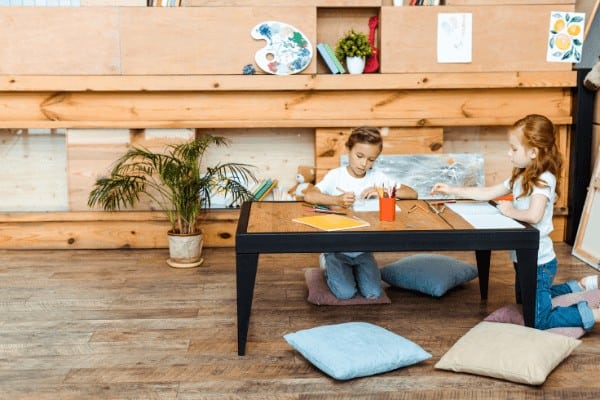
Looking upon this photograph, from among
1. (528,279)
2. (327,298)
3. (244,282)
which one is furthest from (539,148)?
(244,282)

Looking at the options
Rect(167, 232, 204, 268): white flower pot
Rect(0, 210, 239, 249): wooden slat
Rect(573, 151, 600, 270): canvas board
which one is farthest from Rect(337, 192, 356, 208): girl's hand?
Rect(573, 151, 600, 270): canvas board

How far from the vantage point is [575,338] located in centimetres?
291

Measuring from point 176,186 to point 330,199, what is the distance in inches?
48.7

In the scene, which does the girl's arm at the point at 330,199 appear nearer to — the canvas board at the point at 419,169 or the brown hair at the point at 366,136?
the brown hair at the point at 366,136

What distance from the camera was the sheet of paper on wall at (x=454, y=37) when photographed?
442 cm

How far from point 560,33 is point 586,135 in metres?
0.64

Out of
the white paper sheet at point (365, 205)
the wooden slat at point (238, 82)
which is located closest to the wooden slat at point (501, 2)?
the wooden slat at point (238, 82)

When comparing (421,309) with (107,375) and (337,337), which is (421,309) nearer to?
(337,337)

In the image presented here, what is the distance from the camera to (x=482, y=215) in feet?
9.98

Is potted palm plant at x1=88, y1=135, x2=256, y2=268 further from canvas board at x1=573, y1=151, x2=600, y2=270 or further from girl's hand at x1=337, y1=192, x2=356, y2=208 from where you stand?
canvas board at x1=573, y1=151, x2=600, y2=270

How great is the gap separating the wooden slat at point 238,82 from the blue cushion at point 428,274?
1.17 metres

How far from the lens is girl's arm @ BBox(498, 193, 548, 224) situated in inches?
117

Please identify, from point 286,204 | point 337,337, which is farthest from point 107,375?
point 286,204

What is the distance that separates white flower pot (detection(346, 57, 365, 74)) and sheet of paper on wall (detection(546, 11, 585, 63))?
1.12 metres
